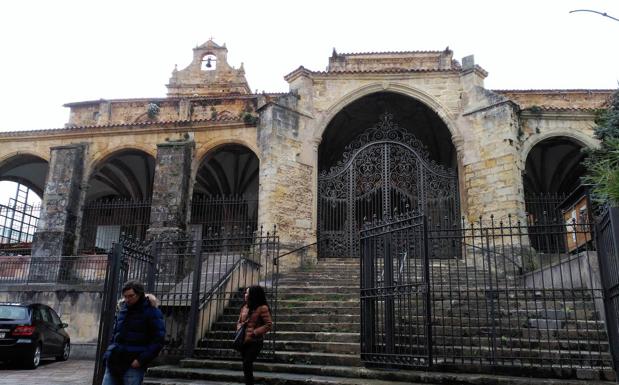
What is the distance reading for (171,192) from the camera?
15.4 meters

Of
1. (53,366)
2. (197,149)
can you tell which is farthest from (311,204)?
(53,366)

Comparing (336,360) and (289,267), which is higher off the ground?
(289,267)

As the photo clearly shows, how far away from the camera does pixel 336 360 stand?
712 centimetres

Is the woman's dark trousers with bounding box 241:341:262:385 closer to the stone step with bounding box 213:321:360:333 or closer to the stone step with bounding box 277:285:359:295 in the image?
the stone step with bounding box 213:321:360:333

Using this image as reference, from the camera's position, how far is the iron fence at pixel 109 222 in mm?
16219

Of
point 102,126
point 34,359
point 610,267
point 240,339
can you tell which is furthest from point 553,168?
point 34,359

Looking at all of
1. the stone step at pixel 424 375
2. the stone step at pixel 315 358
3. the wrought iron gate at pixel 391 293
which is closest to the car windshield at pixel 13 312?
the stone step at pixel 315 358

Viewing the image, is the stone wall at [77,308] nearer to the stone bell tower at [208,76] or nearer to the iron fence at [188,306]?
the iron fence at [188,306]

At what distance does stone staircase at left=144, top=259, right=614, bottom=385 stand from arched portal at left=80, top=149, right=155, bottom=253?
9.84 metres

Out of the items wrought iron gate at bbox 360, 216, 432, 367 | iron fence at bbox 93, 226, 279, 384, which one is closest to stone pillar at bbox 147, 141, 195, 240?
iron fence at bbox 93, 226, 279, 384

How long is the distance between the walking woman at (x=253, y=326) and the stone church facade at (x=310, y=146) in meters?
8.15

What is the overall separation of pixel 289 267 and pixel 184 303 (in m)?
5.15

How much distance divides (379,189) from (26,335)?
935cm

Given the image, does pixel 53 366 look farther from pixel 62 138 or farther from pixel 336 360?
pixel 62 138
